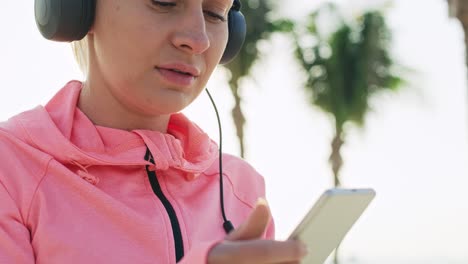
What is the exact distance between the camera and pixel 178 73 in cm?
173

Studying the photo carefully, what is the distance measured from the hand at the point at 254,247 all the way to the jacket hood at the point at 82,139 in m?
0.61

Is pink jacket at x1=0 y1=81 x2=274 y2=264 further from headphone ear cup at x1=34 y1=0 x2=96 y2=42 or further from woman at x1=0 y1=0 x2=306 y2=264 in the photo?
headphone ear cup at x1=34 y1=0 x2=96 y2=42

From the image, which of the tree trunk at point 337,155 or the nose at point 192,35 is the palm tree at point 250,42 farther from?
the nose at point 192,35

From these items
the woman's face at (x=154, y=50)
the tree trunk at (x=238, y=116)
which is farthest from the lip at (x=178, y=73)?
the tree trunk at (x=238, y=116)

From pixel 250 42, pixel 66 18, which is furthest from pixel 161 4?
pixel 250 42

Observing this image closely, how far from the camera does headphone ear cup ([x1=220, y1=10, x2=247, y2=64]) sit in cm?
215

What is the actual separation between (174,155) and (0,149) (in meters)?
0.43

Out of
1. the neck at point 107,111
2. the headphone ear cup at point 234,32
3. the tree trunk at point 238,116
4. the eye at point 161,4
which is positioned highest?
the eye at point 161,4

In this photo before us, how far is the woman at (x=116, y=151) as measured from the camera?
5.38 feet

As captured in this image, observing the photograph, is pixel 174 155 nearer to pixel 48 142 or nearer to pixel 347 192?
pixel 48 142

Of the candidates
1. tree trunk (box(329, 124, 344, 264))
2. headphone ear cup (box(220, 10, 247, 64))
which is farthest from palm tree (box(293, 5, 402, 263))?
headphone ear cup (box(220, 10, 247, 64))

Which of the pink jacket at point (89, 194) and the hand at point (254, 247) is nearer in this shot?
the hand at point (254, 247)

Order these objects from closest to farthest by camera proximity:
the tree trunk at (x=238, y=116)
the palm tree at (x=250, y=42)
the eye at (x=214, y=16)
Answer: the eye at (x=214, y=16), the tree trunk at (x=238, y=116), the palm tree at (x=250, y=42)

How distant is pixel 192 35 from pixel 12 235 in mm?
595
